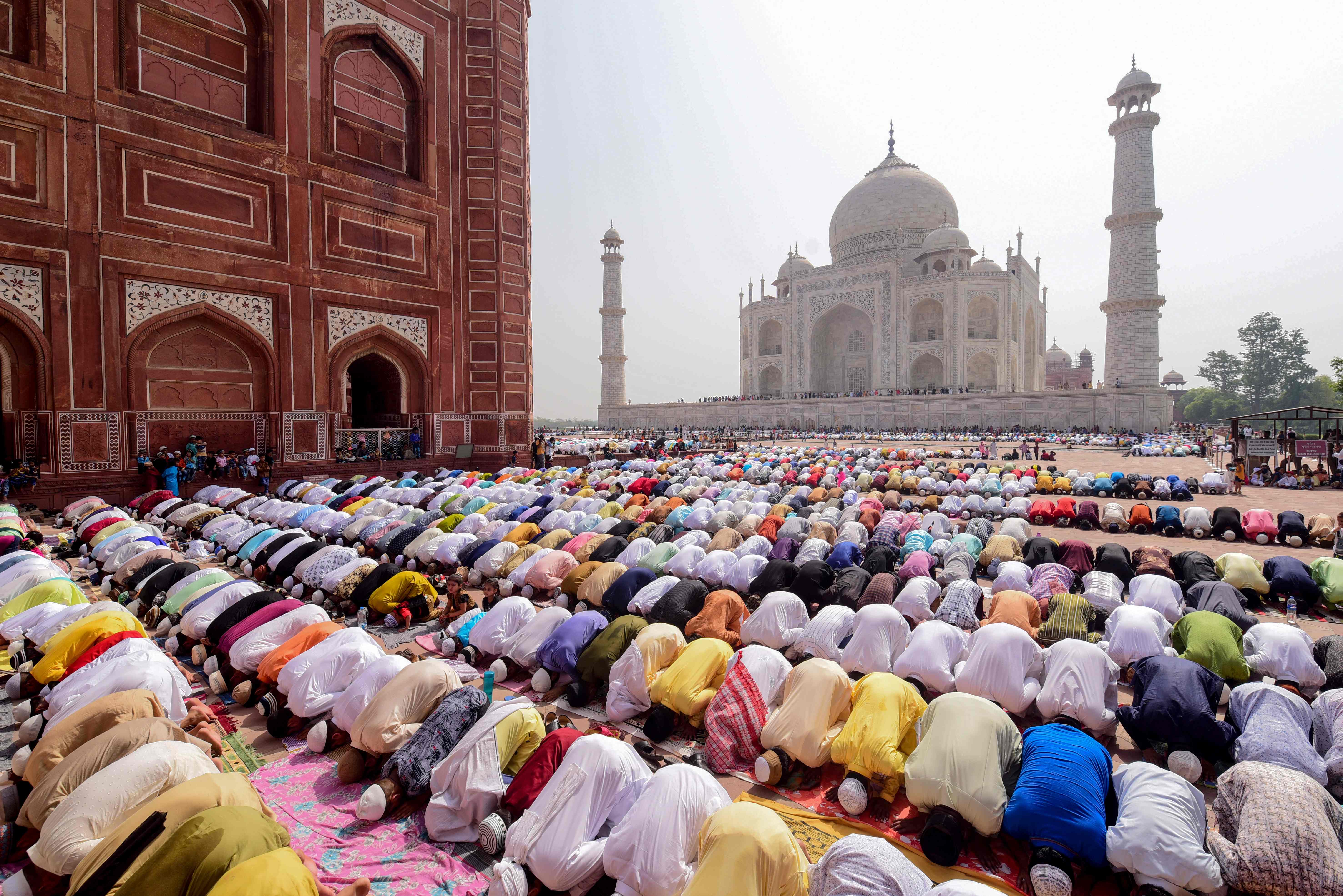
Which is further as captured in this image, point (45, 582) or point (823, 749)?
point (45, 582)

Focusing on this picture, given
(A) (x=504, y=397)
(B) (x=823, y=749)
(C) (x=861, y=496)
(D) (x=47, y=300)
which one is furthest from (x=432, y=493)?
Result: (B) (x=823, y=749)

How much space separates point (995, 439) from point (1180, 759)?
32.7 metres

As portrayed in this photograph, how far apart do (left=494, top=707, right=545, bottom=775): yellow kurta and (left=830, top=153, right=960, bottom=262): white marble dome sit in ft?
179

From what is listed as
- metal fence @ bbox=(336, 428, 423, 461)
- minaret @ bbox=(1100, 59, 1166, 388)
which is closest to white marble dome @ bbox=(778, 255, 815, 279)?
minaret @ bbox=(1100, 59, 1166, 388)

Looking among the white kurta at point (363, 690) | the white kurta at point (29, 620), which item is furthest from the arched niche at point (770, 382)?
the white kurta at point (363, 690)

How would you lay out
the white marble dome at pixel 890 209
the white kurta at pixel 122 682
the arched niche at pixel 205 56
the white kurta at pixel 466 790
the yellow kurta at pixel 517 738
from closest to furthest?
the white kurta at pixel 466 790, the yellow kurta at pixel 517 738, the white kurta at pixel 122 682, the arched niche at pixel 205 56, the white marble dome at pixel 890 209

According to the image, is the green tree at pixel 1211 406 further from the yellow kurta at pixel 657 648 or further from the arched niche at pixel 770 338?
the yellow kurta at pixel 657 648

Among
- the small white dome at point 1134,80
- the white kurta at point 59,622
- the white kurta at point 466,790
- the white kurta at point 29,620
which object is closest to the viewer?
the white kurta at point 466,790

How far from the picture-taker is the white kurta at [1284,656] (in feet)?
16.7

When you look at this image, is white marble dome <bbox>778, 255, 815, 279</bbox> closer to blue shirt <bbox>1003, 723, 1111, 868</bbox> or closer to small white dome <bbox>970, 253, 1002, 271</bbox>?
small white dome <bbox>970, 253, 1002, 271</bbox>

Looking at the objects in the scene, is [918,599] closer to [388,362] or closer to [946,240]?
[388,362]

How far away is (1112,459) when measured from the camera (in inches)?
1042

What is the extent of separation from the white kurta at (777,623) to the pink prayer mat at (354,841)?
3.34 metres

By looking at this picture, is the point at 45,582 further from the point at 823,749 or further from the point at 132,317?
the point at 132,317
